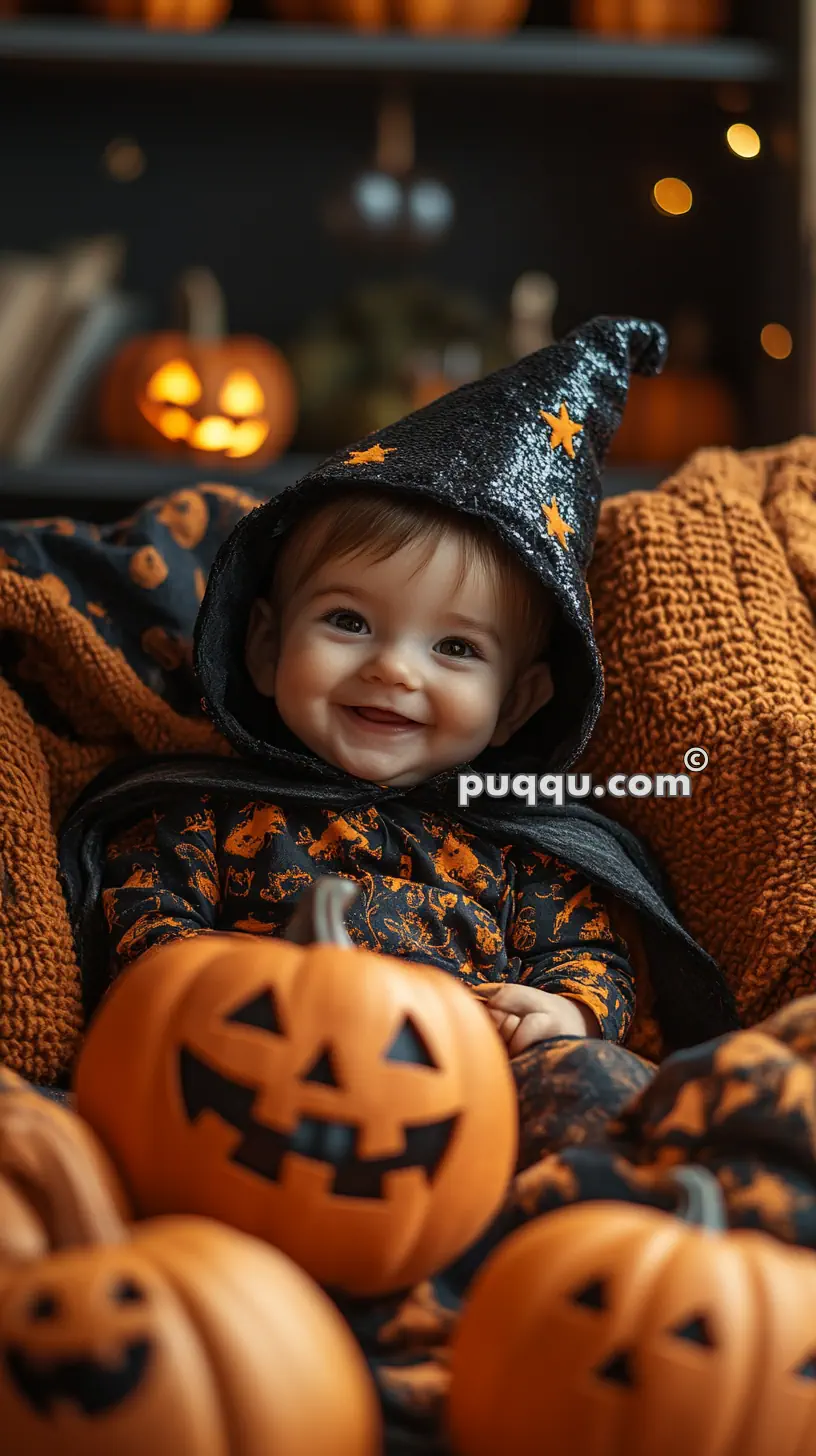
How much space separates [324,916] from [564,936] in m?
0.47

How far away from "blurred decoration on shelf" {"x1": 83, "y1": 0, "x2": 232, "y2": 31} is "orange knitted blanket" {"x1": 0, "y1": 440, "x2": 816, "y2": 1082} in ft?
4.13

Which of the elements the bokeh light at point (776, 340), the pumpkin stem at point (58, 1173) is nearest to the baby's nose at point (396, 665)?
the pumpkin stem at point (58, 1173)

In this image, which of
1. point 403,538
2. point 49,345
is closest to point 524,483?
point 403,538

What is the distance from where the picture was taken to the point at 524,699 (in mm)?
1285

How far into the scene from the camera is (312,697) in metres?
1.18

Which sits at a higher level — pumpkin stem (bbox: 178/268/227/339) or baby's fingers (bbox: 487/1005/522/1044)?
pumpkin stem (bbox: 178/268/227/339)

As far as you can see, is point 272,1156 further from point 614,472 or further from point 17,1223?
point 614,472

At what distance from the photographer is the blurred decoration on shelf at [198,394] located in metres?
2.39

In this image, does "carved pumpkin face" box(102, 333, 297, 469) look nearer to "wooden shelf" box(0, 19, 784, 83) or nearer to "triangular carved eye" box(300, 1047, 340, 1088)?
"wooden shelf" box(0, 19, 784, 83)

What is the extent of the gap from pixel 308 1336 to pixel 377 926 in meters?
0.55

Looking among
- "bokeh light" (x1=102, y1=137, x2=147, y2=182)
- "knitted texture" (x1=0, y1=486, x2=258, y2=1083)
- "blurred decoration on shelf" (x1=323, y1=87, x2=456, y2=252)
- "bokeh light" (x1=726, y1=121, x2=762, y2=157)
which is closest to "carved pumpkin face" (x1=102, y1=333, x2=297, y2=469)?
"blurred decoration on shelf" (x1=323, y1=87, x2=456, y2=252)

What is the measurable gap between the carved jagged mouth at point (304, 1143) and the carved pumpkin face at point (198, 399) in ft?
5.83

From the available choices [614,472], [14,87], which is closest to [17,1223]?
[614,472]

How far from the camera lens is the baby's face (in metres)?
1.16
